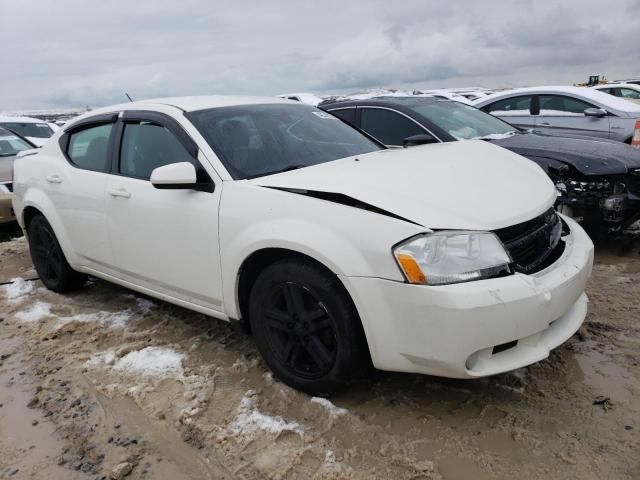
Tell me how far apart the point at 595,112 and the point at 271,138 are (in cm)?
627

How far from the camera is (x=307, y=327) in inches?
106

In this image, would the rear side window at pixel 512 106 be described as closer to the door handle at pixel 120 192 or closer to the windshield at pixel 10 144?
the door handle at pixel 120 192

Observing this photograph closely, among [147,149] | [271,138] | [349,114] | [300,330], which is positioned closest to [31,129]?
[349,114]

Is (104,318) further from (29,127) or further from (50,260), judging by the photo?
(29,127)

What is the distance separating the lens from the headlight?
7.59ft

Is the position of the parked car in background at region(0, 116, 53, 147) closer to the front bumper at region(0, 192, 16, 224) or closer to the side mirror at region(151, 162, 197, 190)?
the front bumper at region(0, 192, 16, 224)

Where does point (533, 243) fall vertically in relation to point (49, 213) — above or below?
above

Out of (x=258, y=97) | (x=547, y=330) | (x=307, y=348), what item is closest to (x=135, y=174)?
(x=258, y=97)

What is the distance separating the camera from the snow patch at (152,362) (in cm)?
320

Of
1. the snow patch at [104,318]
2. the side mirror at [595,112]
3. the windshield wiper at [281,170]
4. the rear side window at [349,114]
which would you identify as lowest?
the snow patch at [104,318]

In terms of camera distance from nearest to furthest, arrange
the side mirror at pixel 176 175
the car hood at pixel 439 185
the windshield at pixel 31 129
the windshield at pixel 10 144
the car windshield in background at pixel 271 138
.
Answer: the car hood at pixel 439 185 < the side mirror at pixel 176 175 < the car windshield in background at pixel 271 138 < the windshield at pixel 10 144 < the windshield at pixel 31 129

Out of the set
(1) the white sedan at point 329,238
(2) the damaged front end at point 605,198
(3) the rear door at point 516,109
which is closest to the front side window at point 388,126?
(2) the damaged front end at point 605,198

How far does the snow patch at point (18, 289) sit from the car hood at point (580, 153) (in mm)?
4666

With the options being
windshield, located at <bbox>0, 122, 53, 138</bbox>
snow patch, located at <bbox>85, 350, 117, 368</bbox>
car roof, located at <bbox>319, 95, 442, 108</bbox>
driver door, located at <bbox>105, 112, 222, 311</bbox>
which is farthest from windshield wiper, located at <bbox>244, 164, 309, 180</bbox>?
windshield, located at <bbox>0, 122, 53, 138</bbox>
